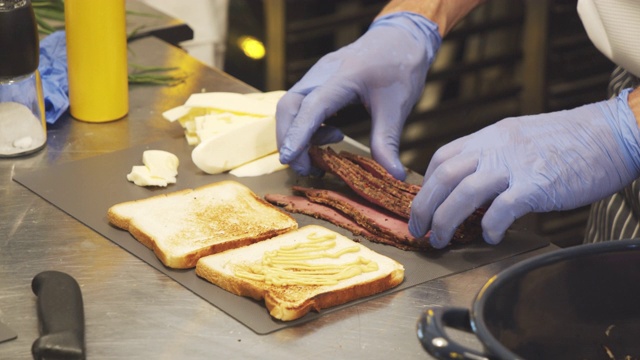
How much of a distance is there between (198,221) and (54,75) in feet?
2.64

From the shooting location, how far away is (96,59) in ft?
7.76

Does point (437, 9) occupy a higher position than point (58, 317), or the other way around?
point (437, 9)

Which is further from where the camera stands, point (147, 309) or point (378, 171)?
point (378, 171)

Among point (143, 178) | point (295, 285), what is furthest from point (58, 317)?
point (143, 178)

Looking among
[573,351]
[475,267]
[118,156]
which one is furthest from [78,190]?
[573,351]

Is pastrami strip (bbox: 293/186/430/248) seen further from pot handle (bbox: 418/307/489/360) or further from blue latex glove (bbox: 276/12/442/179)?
pot handle (bbox: 418/307/489/360)

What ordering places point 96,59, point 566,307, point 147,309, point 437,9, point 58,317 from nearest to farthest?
point 566,307, point 58,317, point 147,309, point 96,59, point 437,9

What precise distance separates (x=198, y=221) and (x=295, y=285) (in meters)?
0.36

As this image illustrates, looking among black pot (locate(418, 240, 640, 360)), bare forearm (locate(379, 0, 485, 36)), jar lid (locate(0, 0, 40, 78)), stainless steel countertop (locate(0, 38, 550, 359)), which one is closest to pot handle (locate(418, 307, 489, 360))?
black pot (locate(418, 240, 640, 360))

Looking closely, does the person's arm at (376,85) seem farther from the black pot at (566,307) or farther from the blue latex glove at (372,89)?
the black pot at (566,307)

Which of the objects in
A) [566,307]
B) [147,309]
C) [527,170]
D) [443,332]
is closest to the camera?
[443,332]

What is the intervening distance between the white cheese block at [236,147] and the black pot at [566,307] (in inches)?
46.7

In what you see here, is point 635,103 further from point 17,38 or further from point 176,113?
point 17,38

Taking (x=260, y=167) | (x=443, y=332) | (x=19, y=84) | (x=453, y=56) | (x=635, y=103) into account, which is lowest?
(x=453, y=56)
